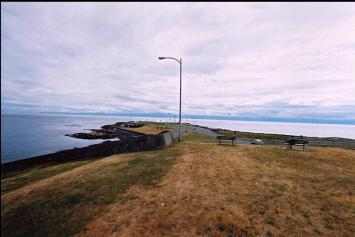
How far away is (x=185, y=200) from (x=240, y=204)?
225 cm

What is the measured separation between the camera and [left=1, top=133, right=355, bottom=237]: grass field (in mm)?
7527

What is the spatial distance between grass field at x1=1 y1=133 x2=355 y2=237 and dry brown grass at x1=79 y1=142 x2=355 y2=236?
0.11 ft

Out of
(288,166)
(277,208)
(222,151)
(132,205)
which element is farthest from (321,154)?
(132,205)

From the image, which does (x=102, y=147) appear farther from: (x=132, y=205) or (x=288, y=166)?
(x=288, y=166)

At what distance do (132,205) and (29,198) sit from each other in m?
4.56

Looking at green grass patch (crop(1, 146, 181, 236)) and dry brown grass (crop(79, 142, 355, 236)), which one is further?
green grass patch (crop(1, 146, 181, 236))

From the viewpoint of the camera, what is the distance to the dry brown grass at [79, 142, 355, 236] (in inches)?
294

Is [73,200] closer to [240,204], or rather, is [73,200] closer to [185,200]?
[185,200]

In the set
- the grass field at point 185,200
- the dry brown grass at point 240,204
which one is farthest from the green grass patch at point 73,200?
the dry brown grass at point 240,204

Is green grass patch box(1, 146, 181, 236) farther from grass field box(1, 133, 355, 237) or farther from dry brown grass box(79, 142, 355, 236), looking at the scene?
dry brown grass box(79, 142, 355, 236)

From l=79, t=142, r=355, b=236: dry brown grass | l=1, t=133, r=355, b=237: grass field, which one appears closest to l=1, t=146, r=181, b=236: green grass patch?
l=1, t=133, r=355, b=237: grass field

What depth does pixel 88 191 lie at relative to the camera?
10.4 m

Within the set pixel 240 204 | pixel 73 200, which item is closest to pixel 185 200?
pixel 240 204

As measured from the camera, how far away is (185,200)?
374 inches
